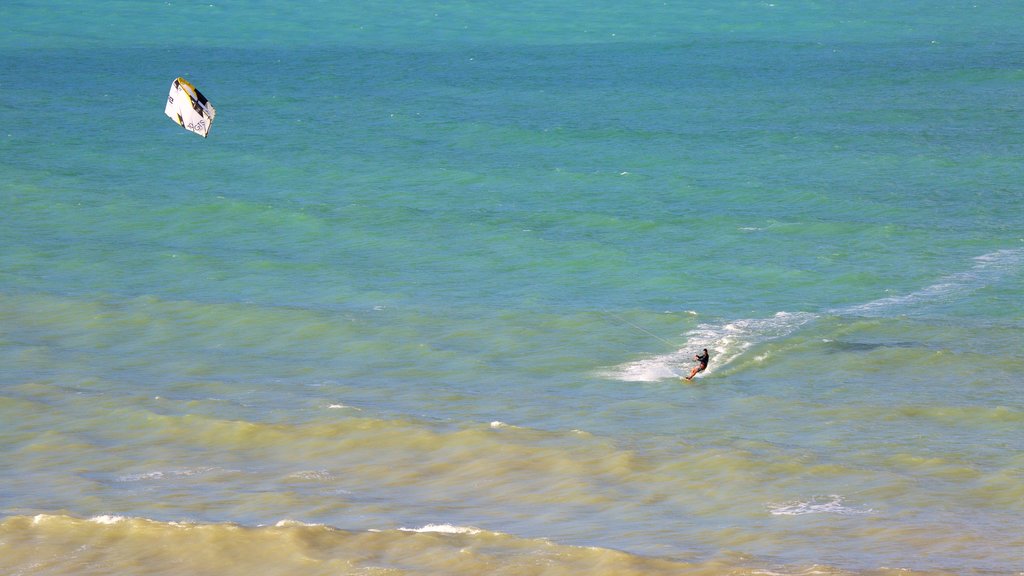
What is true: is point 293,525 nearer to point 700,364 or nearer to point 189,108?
point 700,364

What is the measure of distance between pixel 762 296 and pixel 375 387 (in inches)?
417

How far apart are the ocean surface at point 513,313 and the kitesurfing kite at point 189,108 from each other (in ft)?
16.2

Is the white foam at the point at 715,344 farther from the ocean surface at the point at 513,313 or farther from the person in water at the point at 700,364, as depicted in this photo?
the person in water at the point at 700,364

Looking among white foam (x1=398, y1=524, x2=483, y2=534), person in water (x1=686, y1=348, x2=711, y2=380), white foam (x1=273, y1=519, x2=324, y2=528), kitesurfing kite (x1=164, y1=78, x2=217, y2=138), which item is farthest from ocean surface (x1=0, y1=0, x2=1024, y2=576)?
kitesurfing kite (x1=164, y1=78, x2=217, y2=138)

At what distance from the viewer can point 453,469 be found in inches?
924

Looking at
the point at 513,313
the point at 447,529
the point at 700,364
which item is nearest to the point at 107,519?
the point at 447,529

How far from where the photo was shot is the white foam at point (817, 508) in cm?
2047

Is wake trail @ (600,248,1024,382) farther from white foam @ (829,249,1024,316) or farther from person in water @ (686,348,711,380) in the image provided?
person in water @ (686,348,711,380)

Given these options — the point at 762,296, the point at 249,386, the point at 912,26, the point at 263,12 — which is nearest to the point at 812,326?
the point at 762,296

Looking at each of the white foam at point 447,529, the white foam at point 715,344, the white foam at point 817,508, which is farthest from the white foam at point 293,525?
the white foam at point 715,344

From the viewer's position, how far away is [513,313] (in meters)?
34.1

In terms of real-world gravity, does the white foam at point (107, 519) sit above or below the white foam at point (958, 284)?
below

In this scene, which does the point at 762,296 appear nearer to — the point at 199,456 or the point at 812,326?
the point at 812,326

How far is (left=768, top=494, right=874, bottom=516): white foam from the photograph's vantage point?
67.2 ft
